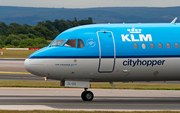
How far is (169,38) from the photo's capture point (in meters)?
21.4

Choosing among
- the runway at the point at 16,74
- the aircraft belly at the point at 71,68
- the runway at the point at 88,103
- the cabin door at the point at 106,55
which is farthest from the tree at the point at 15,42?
the cabin door at the point at 106,55

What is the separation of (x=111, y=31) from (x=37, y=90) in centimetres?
873

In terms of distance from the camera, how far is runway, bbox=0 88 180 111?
63.0 ft

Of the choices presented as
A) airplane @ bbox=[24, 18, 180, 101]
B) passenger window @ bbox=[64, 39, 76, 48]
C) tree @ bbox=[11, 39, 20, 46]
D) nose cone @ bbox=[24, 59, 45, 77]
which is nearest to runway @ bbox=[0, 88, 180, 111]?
airplane @ bbox=[24, 18, 180, 101]

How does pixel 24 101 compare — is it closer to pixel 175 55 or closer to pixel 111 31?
pixel 111 31

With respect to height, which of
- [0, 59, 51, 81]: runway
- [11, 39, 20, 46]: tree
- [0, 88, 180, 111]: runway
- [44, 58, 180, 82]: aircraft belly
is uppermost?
[11, 39, 20, 46]: tree

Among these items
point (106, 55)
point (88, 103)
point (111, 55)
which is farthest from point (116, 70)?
point (88, 103)

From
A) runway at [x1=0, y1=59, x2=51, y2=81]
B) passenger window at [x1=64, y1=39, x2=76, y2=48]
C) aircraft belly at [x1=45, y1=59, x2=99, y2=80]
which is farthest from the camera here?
runway at [x1=0, y1=59, x2=51, y2=81]

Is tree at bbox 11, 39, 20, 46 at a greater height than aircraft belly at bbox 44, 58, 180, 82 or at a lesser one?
greater

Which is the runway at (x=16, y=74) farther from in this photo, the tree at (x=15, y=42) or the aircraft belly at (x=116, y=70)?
the tree at (x=15, y=42)

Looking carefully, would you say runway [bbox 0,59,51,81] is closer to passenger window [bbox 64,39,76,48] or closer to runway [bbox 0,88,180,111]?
runway [bbox 0,88,180,111]

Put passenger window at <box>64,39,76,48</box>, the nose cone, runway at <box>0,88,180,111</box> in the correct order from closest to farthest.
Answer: runway at <box>0,88,180,111</box>, the nose cone, passenger window at <box>64,39,76,48</box>

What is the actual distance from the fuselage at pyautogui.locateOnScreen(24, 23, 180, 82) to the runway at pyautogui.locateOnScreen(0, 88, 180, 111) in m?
1.50

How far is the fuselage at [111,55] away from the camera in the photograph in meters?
19.9
